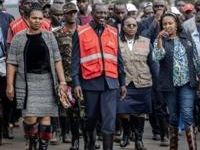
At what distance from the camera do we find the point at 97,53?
9.23 meters

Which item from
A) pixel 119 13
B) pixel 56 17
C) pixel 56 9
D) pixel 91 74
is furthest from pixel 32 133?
pixel 119 13

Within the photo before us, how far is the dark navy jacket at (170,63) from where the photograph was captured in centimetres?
934

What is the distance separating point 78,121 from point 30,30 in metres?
1.78

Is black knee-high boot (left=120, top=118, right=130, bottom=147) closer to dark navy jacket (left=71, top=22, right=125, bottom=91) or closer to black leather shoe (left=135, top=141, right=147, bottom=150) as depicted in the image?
black leather shoe (left=135, top=141, right=147, bottom=150)

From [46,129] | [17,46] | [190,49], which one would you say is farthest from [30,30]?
[190,49]

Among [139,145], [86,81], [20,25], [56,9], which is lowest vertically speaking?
[139,145]

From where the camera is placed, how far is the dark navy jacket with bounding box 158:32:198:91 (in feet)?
30.7

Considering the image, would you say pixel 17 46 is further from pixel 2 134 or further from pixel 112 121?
pixel 2 134

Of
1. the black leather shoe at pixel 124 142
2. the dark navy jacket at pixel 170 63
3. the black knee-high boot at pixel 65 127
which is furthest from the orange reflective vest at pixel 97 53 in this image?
the black knee-high boot at pixel 65 127

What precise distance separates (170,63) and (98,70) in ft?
3.21

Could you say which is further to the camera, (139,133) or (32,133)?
(139,133)

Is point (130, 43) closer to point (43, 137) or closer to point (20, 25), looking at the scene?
point (20, 25)

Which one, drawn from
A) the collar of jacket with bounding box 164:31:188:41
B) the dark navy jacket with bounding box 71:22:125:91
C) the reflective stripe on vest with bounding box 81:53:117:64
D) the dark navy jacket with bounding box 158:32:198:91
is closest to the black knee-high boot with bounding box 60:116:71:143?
the dark navy jacket with bounding box 71:22:125:91

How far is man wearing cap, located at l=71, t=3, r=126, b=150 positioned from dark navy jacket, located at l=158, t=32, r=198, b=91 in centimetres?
63
